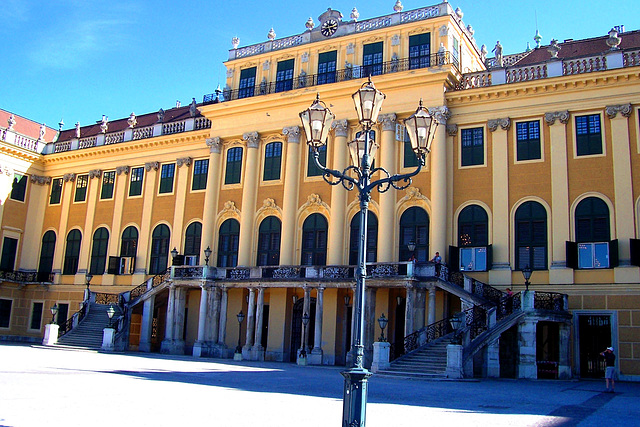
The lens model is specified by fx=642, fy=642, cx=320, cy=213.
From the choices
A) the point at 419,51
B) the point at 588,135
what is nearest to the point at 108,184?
the point at 419,51

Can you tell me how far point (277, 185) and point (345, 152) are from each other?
14.6 ft

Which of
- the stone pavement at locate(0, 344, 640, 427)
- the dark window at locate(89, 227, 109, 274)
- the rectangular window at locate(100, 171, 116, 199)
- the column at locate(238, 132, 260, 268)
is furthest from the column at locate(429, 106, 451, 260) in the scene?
the rectangular window at locate(100, 171, 116, 199)

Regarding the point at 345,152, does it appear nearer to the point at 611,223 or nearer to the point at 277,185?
the point at 277,185

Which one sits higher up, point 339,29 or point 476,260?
point 339,29

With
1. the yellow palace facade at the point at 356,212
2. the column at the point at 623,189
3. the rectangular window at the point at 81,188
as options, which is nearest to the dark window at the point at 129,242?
the yellow palace facade at the point at 356,212

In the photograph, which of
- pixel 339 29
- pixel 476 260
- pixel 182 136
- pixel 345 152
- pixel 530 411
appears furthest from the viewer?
pixel 182 136

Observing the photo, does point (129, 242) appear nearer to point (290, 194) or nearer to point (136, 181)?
point (136, 181)

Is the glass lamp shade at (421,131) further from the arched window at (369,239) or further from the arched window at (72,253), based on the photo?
the arched window at (72,253)

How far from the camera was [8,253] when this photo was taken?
1704 inches

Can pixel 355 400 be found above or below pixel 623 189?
below

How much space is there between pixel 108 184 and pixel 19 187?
21.9 ft

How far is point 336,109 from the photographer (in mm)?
34375

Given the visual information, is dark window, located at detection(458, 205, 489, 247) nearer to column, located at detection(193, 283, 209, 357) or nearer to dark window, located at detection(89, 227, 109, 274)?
column, located at detection(193, 283, 209, 357)

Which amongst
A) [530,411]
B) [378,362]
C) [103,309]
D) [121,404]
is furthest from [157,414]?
[103,309]
